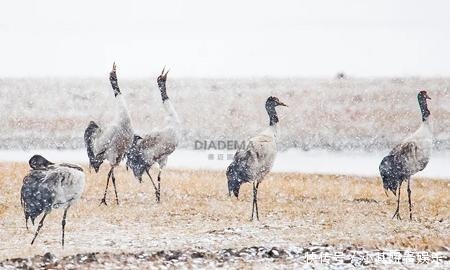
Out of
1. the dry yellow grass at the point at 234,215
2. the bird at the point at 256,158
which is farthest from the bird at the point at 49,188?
the bird at the point at 256,158

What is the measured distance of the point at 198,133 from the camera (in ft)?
14.9

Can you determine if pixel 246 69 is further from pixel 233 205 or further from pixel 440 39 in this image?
pixel 440 39

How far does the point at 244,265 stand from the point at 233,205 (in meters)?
0.37

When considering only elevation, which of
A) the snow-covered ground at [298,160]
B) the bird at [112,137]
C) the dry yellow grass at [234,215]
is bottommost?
the dry yellow grass at [234,215]

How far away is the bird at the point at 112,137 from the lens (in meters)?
4.52

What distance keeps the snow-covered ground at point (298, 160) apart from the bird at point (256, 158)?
5 cm

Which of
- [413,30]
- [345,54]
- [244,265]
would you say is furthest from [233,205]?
[413,30]

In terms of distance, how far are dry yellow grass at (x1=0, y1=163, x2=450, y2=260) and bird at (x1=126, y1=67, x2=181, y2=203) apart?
0.19 feet

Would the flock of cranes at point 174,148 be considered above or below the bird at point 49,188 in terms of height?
above

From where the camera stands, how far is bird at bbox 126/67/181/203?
4535mm

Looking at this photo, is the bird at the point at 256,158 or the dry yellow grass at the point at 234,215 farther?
the bird at the point at 256,158

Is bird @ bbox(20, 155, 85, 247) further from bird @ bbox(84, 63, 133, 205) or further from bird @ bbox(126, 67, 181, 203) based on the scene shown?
bird @ bbox(126, 67, 181, 203)

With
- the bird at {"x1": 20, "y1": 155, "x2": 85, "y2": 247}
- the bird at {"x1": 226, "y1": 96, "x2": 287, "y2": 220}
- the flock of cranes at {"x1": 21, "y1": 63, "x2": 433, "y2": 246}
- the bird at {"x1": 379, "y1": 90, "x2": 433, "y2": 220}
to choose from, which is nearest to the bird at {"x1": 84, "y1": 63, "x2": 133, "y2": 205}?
the flock of cranes at {"x1": 21, "y1": 63, "x2": 433, "y2": 246}

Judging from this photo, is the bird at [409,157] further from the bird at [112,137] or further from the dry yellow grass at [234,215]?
the bird at [112,137]
